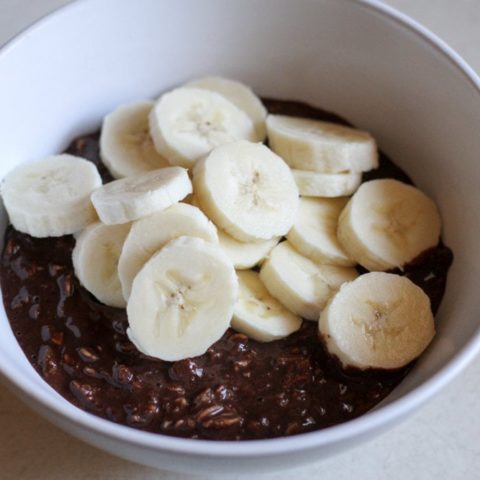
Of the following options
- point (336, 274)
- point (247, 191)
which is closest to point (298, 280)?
point (336, 274)

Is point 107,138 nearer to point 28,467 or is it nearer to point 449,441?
point 28,467

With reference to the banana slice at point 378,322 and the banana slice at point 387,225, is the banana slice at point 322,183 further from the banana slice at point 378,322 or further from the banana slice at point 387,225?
the banana slice at point 378,322

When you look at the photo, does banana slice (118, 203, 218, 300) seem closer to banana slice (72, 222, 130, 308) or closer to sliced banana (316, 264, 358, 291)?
banana slice (72, 222, 130, 308)

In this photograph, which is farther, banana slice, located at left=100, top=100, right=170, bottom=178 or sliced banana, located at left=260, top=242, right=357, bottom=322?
banana slice, located at left=100, top=100, right=170, bottom=178

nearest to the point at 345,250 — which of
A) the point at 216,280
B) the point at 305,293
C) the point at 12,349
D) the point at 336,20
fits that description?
the point at 305,293

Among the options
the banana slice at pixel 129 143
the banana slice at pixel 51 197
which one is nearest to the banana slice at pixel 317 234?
the banana slice at pixel 129 143

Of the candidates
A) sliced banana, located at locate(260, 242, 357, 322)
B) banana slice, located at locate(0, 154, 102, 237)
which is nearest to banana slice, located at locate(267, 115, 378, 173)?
sliced banana, located at locate(260, 242, 357, 322)
